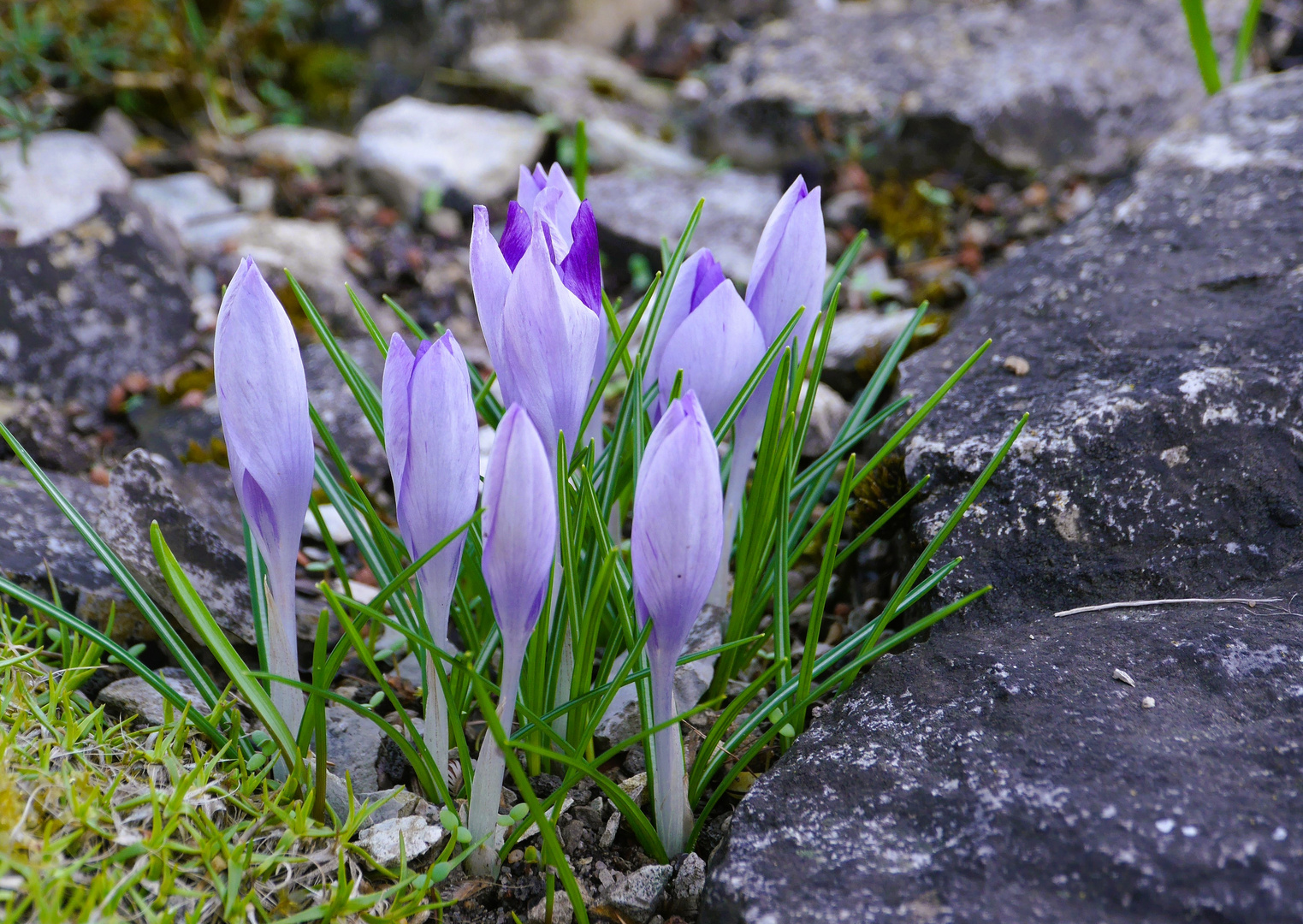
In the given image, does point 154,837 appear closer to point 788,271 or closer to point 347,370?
point 347,370

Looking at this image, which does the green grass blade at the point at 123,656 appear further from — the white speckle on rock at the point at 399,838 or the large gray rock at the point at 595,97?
the large gray rock at the point at 595,97

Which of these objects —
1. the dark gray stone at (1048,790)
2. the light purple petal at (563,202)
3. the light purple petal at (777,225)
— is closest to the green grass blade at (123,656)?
the dark gray stone at (1048,790)

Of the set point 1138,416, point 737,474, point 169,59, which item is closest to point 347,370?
point 737,474

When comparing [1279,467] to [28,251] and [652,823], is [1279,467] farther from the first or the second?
[28,251]

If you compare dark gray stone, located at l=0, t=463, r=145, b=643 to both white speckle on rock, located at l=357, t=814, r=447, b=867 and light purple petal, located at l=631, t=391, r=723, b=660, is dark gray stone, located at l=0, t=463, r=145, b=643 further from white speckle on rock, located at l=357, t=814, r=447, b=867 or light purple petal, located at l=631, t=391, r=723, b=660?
light purple petal, located at l=631, t=391, r=723, b=660

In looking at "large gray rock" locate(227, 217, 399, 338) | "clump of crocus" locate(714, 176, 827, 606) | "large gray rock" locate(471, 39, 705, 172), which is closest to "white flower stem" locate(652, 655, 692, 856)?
"clump of crocus" locate(714, 176, 827, 606)

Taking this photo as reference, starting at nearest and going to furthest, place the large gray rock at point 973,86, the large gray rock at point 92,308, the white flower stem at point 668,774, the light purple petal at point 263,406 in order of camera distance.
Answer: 1. the light purple petal at point 263,406
2. the white flower stem at point 668,774
3. the large gray rock at point 92,308
4. the large gray rock at point 973,86
